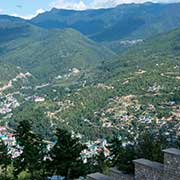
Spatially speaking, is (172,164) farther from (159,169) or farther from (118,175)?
(118,175)

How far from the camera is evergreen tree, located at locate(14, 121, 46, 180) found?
1956 cm

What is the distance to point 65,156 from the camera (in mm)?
18688

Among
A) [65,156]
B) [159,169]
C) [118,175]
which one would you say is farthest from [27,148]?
[159,169]

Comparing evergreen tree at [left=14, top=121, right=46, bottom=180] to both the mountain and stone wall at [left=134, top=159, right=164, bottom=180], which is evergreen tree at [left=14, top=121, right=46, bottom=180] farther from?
the mountain

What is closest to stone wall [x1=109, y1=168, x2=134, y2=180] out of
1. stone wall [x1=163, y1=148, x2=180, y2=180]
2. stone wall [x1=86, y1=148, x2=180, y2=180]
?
stone wall [x1=86, y1=148, x2=180, y2=180]

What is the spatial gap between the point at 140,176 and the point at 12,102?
16340 centimetres

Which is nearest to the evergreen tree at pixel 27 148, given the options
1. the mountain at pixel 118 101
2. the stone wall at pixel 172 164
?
the stone wall at pixel 172 164

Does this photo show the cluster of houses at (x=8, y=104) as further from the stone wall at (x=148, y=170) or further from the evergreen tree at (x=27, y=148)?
the stone wall at (x=148, y=170)

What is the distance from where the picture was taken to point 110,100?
133875 mm

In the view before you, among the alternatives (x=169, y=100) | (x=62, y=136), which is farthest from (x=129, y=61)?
(x=62, y=136)

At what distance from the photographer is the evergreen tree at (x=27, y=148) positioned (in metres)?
19.6

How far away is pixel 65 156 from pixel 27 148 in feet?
6.40

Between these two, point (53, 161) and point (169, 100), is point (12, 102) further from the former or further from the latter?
point (53, 161)

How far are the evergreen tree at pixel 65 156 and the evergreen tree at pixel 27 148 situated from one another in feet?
3.73
